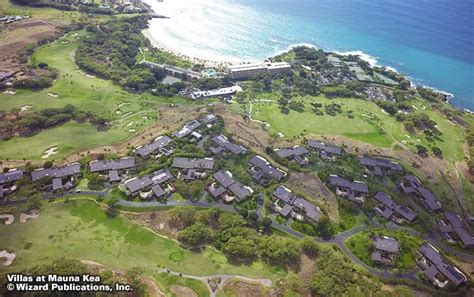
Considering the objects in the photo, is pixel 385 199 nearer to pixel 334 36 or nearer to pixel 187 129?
pixel 187 129

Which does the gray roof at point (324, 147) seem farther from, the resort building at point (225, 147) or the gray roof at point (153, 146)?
the gray roof at point (153, 146)

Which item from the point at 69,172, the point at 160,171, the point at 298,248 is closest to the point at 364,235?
the point at 298,248

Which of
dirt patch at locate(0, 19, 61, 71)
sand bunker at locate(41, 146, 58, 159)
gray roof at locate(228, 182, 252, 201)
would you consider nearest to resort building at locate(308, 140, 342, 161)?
gray roof at locate(228, 182, 252, 201)

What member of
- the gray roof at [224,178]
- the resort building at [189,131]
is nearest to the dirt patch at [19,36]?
the resort building at [189,131]

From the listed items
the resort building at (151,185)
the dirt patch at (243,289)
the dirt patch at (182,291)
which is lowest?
the dirt patch at (182,291)

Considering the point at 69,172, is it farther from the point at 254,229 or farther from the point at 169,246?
the point at 254,229

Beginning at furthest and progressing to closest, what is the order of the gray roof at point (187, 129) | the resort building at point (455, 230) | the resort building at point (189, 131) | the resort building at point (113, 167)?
1. the gray roof at point (187, 129)
2. the resort building at point (189, 131)
3. the resort building at point (113, 167)
4. the resort building at point (455, 230)
